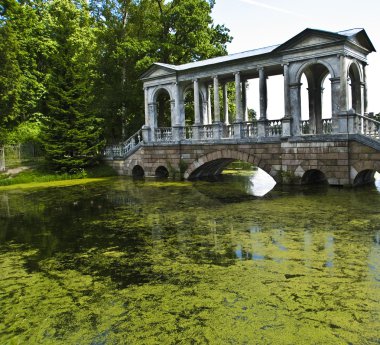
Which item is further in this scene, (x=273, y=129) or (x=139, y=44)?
(x=139, y=44)

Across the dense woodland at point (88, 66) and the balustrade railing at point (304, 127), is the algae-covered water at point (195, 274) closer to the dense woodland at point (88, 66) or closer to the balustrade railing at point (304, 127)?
the balustrade railing at point (304, 127)

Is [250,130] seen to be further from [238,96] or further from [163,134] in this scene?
[163,134]

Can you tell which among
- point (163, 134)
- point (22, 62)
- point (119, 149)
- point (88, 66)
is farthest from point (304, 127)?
point (22, 62)

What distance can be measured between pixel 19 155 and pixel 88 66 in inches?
307

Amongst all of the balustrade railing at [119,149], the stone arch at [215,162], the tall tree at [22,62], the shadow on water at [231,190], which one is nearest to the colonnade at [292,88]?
the stone arch at [215,162]

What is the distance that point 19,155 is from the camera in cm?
2506

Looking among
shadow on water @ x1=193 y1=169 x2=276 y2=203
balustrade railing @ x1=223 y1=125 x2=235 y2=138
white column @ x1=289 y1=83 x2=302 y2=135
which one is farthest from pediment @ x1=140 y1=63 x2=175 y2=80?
white column @ x1=289 y1=83 x2=302 y2=135

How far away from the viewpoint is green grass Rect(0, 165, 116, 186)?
70.9ft

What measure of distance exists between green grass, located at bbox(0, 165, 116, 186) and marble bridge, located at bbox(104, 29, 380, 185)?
7.51 ft

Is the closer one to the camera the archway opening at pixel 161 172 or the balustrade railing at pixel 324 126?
the balustrade railing at pixel 324 126

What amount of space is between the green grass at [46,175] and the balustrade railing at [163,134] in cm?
401

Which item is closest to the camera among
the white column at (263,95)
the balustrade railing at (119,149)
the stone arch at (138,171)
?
the white column at (263,95)

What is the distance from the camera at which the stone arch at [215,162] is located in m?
17.4

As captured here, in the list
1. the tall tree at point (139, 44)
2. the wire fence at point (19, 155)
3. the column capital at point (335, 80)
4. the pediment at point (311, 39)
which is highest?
the tall tree at point (139, 44)
